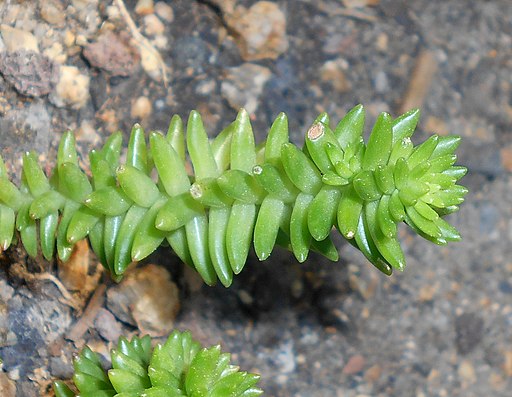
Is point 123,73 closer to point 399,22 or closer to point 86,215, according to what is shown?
point 86,215

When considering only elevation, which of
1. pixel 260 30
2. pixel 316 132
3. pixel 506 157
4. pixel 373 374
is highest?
pixel 316 132

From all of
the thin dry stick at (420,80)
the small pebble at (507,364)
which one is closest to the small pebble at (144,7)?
the thin dry stick at (420,80)

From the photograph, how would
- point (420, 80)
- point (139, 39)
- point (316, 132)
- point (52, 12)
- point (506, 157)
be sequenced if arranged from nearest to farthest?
point (316, 132) < point (52, 12) < point (139, 39) < point (420, 80) < point (506, 157)

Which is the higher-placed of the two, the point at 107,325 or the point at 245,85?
the point at 245,85

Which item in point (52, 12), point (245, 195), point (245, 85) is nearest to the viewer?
point (245, 195)

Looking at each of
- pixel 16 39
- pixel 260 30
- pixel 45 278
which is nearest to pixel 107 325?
pixel 45 278

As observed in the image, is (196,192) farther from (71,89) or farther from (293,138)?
(293,138)

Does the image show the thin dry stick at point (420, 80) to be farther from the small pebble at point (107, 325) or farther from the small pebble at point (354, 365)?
the small pebble at point (107, 325)

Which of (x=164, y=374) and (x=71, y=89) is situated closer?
(x=164, y=374)

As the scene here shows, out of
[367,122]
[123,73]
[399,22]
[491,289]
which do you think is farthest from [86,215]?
[491,289]
